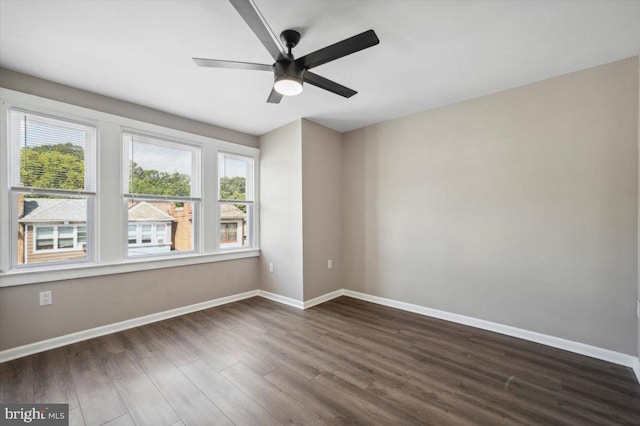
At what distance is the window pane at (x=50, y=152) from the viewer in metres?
2.53

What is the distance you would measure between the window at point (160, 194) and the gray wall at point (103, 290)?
0.29 metres

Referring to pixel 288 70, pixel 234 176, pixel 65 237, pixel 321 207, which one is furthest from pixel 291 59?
pixel 65 237

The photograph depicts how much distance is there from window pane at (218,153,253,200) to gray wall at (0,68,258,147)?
0.99ft

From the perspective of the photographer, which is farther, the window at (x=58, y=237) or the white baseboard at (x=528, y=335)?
the window at (x=58, y=237)

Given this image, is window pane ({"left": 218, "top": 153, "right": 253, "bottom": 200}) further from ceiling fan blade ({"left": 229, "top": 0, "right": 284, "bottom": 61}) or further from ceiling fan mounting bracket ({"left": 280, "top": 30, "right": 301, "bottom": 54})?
ceiling fan blade ({"left": 229, "top": 0, "right": 284, "bottom": 61})

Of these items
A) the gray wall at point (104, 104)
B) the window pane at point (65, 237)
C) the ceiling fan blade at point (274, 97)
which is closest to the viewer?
the ceiling fan blade at point (274, 97)

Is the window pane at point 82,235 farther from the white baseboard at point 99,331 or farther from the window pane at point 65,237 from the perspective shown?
the white baseboard at point 99,331

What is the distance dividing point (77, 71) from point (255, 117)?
1.79m

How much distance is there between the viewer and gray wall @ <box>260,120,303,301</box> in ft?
12.5

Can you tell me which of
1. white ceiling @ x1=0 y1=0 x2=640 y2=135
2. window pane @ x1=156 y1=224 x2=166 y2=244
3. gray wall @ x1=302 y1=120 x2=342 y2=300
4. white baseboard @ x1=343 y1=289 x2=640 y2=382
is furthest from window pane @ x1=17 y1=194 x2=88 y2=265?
white baseboard @ x1=343 y1=289 x2=640 y2=382

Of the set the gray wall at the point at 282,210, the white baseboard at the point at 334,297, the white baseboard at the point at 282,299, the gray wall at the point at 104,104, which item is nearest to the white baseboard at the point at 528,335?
the white baseboard at the point at 334,297

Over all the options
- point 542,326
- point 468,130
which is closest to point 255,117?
point 468,130

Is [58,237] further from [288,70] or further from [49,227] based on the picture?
[288,70]

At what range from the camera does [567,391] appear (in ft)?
6.55
